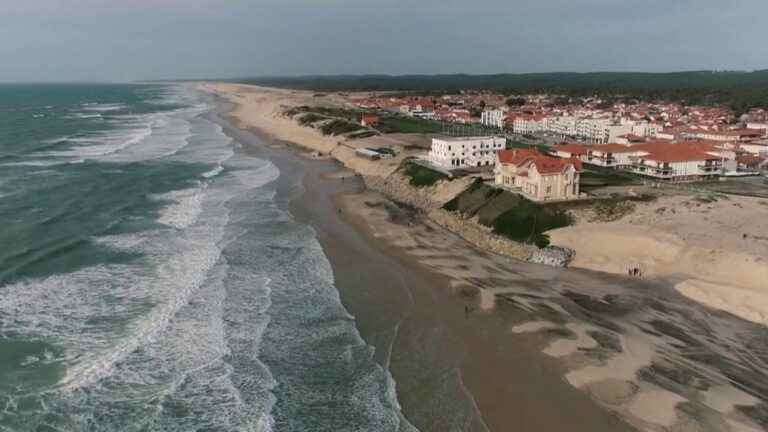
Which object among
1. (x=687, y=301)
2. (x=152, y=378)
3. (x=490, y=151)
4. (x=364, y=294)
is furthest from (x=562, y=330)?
(x=490, y=151)

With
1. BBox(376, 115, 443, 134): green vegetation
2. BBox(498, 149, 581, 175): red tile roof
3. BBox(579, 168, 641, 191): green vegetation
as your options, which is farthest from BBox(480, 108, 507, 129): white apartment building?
BBox(498, 149, 581, 175): red tile roof

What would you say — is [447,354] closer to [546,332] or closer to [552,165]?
[546,332]

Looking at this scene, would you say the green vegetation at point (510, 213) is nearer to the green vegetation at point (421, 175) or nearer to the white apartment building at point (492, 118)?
the green vegetation at point (421, 175)

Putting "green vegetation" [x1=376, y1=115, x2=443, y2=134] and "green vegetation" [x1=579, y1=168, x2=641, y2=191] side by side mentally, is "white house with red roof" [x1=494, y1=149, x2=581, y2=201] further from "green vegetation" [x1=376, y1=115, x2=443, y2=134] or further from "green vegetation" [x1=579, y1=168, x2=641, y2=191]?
"green vegetation" [x1=376, y1=115, x2=443, y2=134]

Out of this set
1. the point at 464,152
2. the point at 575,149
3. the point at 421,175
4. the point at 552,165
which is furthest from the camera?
the point at 575,149

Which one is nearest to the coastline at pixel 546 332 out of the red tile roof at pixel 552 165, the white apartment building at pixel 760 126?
the red tile roof at pixel 552 165

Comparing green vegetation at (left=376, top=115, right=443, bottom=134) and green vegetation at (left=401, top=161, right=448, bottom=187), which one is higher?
green vegetation at (left=376, top=115, right=443, bottom=134)

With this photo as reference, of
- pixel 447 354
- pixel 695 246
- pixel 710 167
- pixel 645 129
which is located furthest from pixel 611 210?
pixel 645 129
